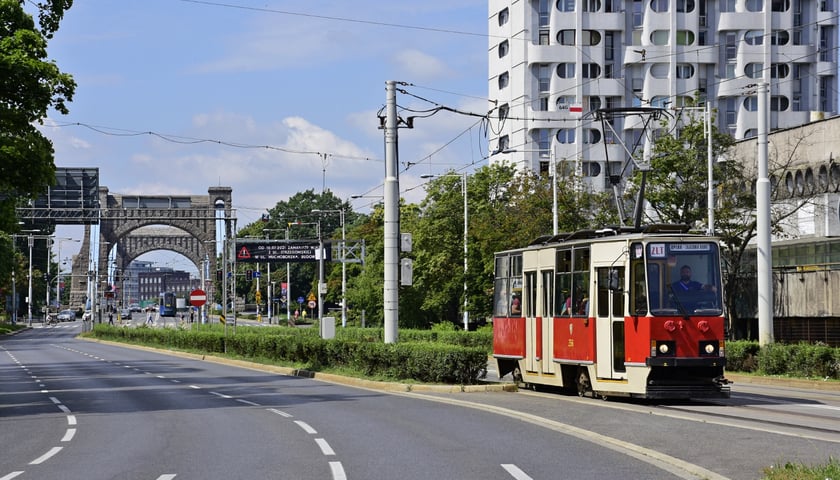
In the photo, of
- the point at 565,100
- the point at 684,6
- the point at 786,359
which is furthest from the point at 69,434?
the point at 684,6

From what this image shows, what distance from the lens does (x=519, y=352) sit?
27547 millimetres

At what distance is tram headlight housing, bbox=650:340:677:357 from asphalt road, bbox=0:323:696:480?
11.4ft

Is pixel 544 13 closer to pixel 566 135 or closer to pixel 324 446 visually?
pixel 566 135

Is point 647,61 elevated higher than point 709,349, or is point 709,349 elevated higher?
point 647,61

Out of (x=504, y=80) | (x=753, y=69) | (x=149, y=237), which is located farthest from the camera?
(x=149, y=237)

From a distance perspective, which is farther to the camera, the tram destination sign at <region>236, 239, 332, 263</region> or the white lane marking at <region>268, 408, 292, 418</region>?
the tram destination sign at <region>236, 239, 332, 263</region>

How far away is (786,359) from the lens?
30406 mm

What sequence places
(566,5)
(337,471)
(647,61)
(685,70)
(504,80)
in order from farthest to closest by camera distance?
(504,80), (685,70), (566,5), (647,61), (337,471)

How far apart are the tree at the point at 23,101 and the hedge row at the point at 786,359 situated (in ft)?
61.5

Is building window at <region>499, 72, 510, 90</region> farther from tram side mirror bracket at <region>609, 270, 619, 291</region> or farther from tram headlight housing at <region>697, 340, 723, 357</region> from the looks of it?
tram headlight housing at <region>697, 340, 723, 357</region>

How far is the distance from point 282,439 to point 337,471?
13.4 ft

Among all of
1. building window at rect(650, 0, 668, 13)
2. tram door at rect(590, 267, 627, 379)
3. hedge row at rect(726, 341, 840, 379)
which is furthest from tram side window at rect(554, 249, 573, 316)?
building window at rect(650, 0, 668, 13)

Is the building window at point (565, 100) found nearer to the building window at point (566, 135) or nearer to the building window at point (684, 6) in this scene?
the building window at point (566, 135)

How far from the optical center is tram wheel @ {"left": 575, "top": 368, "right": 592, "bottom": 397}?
24344mm
